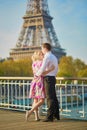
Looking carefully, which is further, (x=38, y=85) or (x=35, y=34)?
(x=35, y=34)

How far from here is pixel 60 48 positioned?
88.1 metres

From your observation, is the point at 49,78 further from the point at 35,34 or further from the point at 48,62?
the point at 35,34

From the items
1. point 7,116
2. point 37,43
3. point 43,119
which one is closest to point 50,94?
point 43,119

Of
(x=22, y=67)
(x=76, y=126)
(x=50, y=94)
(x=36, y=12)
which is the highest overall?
(x=36, y=12)

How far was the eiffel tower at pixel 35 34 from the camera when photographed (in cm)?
8431

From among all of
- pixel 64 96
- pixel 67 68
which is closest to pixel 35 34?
pixel 67 68

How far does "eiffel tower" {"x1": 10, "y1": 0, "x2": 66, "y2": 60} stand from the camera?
277ft

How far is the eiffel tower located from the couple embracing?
75.3 metres

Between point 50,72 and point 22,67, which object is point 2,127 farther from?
point 22,67

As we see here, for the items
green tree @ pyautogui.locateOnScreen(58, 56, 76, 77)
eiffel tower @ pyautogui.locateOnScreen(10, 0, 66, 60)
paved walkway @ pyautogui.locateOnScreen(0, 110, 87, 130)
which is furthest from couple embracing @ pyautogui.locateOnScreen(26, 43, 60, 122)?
eiffel tower @ pyautogui.locateOnScreen(10, 0, 66, 60)

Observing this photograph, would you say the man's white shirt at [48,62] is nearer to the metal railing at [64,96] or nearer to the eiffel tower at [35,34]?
the metal railing at [64,96]

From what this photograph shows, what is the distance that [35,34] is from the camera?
8750 cm

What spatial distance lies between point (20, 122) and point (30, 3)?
8600 cm

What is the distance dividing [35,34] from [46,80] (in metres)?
79.9
